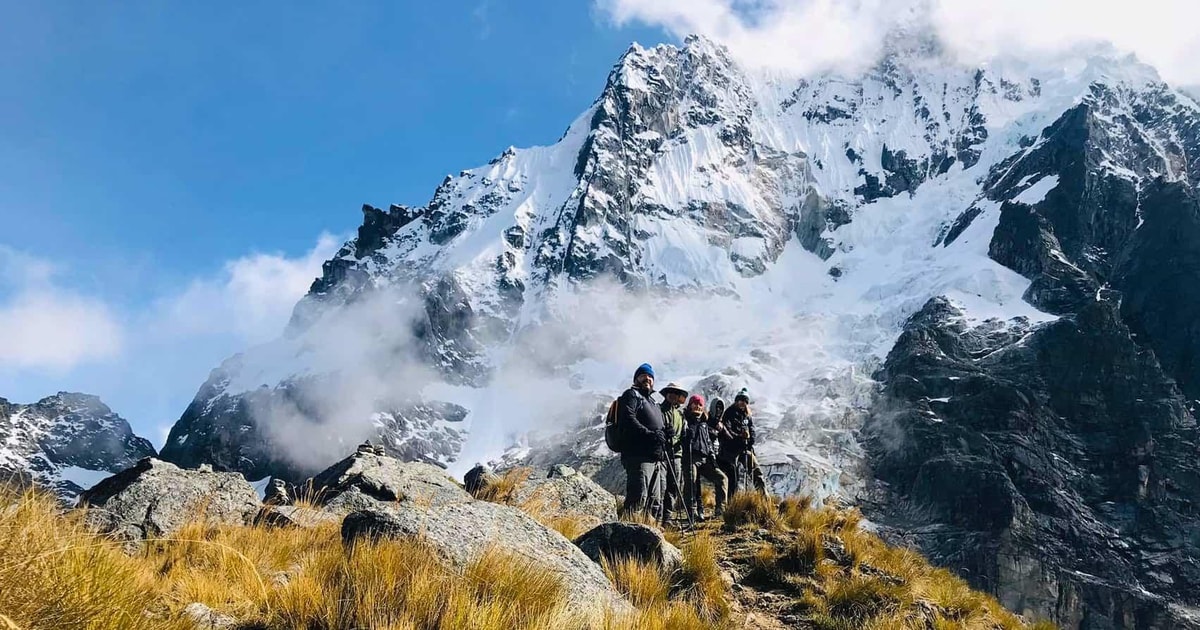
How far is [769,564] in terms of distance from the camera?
8375 mm

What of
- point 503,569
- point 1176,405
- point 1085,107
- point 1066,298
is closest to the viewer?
point 503,569

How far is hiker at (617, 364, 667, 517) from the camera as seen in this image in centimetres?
995

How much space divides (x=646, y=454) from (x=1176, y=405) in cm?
14768

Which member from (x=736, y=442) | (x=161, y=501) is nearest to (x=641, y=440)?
(x=736, y=442)

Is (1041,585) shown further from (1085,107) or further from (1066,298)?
(1085,107)

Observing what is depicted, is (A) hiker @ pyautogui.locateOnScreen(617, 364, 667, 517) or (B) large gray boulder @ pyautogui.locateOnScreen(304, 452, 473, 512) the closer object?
(B) large gray boulder @ pyautogui.locateOnScreen(304, 452, 473, 512)

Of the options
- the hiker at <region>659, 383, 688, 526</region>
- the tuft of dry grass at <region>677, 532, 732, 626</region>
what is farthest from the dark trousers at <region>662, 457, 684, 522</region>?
the tuft of dry grass at <region>677, 532, 732, 626</region>

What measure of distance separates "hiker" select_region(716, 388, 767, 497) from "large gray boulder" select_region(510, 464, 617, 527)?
99.1 inches

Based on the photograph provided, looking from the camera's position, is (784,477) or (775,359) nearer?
(784,477)

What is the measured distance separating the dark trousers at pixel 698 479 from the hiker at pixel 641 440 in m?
1.65

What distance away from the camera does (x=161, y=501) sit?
26.3 feet

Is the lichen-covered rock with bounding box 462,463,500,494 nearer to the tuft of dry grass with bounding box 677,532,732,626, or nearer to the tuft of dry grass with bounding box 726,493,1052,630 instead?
the tuft of dry grass with bounding box 726,493,1052,630

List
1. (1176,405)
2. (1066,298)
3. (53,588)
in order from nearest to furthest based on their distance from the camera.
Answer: (53,588) → (1176,405) → (1066,298)

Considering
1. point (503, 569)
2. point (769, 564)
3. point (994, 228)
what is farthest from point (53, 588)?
point (994, 228)
